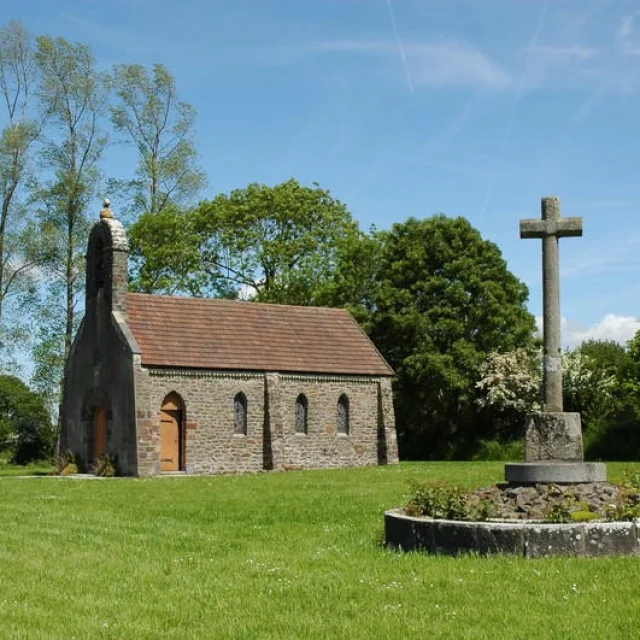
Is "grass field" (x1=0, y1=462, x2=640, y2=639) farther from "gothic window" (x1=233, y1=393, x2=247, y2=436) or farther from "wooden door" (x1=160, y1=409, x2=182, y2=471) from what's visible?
"gothic window" (x1=233, y1=393, x2=247, y2=436)

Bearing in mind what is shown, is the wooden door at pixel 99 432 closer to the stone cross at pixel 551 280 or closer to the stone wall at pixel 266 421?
the stone wall at pixel 266 421

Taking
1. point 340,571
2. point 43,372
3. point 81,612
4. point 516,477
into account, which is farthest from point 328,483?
point 43,372

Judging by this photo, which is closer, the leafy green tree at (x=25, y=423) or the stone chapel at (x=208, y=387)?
the stone chapel at (x=208, y=387)

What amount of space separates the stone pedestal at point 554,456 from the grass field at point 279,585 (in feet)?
7.81

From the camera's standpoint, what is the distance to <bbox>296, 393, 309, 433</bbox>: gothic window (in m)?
38.6

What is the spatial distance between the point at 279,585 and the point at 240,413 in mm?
27166

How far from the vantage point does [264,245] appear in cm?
5438

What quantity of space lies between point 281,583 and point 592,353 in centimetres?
4610

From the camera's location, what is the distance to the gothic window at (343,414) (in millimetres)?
39875

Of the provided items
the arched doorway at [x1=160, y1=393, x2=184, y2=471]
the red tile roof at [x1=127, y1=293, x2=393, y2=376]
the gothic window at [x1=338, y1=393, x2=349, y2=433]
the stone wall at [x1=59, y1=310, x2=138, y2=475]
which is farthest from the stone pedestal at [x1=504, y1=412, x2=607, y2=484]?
the gothic window at [x1=338, y1=393, x2=349, y2=433]

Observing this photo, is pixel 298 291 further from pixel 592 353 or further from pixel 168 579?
pixel 168 579

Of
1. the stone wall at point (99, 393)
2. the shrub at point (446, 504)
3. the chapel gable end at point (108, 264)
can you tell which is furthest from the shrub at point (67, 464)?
the shrub at point (446, 504)

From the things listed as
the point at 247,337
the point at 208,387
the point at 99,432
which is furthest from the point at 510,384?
the point at 99,432

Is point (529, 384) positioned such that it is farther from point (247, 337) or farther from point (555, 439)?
point (555, 439)
